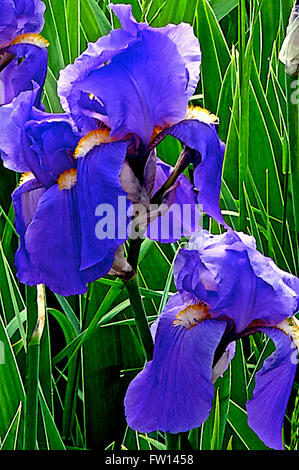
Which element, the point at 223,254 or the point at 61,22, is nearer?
the point at 223,254

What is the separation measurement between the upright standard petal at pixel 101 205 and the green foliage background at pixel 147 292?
11 centimetres

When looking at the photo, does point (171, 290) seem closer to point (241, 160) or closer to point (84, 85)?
point (241, 160)

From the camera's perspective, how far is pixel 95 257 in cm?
45

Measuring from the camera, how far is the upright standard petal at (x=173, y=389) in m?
0.47

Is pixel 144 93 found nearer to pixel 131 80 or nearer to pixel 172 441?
pixel 131 80

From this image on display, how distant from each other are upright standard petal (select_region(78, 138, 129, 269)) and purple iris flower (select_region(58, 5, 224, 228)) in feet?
0.11

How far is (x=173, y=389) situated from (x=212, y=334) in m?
0.05

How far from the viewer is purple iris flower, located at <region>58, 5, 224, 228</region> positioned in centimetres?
47

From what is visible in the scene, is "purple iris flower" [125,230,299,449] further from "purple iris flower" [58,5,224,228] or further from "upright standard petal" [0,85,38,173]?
"upright standard petal" [0,85,38,173]

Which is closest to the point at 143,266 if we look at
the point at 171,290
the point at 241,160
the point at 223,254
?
the point at 171,290

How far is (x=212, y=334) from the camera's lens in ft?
1.63

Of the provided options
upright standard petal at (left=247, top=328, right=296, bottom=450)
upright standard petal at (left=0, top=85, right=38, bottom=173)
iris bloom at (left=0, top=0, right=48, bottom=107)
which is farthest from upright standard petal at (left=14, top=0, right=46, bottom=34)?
upright standard petal at (left=247, top=328, right=296, bottom=450)

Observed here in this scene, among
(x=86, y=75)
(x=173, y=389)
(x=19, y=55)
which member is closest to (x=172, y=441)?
(x=173, y=389)

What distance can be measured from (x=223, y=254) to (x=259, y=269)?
0.10ft
